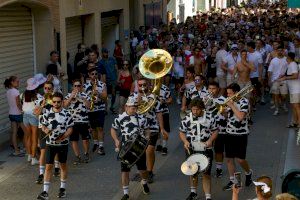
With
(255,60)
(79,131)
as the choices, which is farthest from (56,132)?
(255,60)

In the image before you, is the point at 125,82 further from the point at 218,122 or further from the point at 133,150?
the point at 133,150

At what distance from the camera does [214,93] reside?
9312mm

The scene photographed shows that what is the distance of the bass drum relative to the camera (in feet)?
26.6

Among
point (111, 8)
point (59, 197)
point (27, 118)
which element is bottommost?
point (59, 197)

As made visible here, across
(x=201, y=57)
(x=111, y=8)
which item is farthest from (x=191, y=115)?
(x=111, y=8)

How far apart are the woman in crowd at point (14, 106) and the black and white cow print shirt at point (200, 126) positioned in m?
3.99

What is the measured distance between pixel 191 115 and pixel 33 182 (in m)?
3.08

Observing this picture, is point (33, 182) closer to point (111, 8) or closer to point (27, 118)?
point (27, 118)

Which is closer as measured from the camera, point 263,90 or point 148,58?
point 148,58

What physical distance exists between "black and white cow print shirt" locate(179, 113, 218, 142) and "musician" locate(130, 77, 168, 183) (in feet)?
3.22

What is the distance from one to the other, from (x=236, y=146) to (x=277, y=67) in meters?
5.75

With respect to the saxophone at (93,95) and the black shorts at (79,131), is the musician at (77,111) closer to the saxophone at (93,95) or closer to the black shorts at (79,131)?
the black shorts at (79,131)

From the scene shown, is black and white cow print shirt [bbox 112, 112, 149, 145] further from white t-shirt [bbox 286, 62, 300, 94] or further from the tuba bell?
white t-shirt [bbox 286, 62, 300, 94]

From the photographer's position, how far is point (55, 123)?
8602mm
